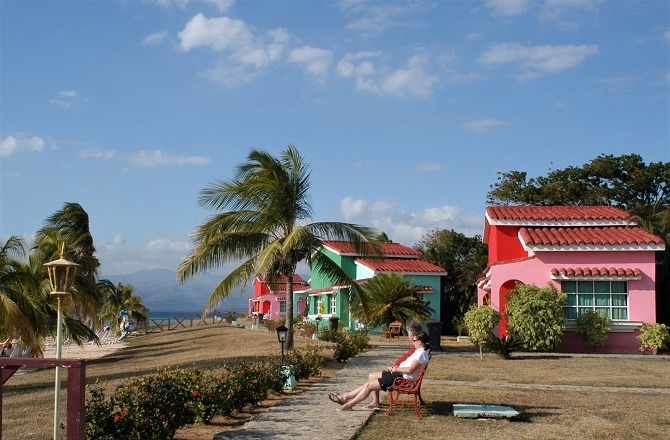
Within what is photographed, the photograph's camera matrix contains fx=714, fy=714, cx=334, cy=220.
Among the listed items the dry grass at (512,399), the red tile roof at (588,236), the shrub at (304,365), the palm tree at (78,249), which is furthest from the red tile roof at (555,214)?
the palm tree at (78,249)

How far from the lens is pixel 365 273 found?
34.2 meters

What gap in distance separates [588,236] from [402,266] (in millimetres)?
11322

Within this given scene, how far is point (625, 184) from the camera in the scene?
135 feet

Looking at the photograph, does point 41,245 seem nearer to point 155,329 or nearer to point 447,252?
point 447,252

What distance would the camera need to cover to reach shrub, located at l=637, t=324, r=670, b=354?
21625 mm

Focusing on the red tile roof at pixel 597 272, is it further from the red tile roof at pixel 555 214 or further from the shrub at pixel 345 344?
the shrub at pixel 345 344

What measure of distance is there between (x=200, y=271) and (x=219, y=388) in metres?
8.98

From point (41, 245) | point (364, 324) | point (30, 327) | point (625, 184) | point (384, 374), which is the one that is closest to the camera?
point (384, 374)

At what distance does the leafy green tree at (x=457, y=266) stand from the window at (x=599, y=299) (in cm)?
966

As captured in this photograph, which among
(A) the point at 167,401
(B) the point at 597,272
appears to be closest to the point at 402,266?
(B) the point at 597,272

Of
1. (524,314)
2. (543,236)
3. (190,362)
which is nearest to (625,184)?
(543,236)

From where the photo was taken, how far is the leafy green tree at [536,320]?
21.0 metres

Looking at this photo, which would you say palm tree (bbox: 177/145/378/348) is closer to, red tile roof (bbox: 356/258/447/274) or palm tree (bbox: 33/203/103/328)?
palm tree (bbox: 33/203/103/328)

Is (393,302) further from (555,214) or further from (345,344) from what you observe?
(345,344)
